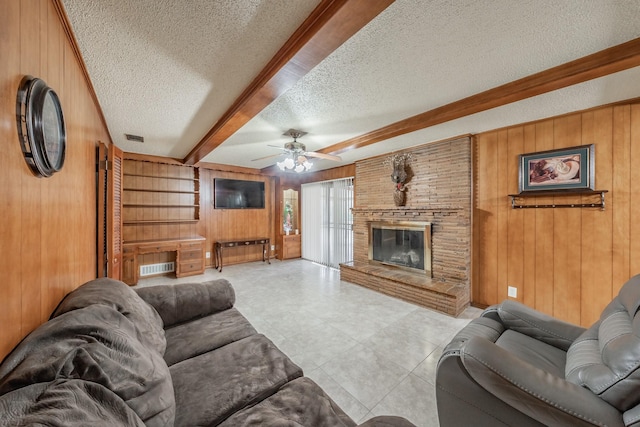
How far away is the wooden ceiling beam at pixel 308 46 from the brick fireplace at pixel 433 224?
262 cm

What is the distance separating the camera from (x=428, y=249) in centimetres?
355

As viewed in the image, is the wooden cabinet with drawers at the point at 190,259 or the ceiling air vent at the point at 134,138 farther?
the wooden cabinet with drawers at the point at 190,259

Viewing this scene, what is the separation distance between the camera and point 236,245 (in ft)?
17.9

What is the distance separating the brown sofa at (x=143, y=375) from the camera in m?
0.64

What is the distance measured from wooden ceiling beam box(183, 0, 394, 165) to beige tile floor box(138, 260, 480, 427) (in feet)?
7.53

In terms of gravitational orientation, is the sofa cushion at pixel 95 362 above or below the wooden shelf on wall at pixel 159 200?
below

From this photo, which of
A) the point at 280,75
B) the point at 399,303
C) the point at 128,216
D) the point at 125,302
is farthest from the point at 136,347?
the point at 128,216

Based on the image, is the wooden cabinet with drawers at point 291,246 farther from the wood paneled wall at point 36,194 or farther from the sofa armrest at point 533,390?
the sofa armrest at point 533,390

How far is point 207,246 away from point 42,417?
16.9ft

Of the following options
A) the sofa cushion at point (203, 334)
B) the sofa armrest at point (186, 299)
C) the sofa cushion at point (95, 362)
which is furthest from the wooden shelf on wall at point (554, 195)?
the sofa cushion at point (95, 362)

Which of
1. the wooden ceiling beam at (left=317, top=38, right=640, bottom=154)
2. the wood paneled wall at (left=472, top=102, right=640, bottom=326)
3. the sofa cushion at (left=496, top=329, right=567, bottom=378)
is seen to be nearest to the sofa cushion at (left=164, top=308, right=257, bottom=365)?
the sofa cushion at (left=496, top=329, right=567, bottom=378)

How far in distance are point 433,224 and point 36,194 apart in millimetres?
3867

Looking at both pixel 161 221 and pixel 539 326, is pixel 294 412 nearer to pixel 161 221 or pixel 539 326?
pixel 539 326

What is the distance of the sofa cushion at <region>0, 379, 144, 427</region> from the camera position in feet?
1.78
